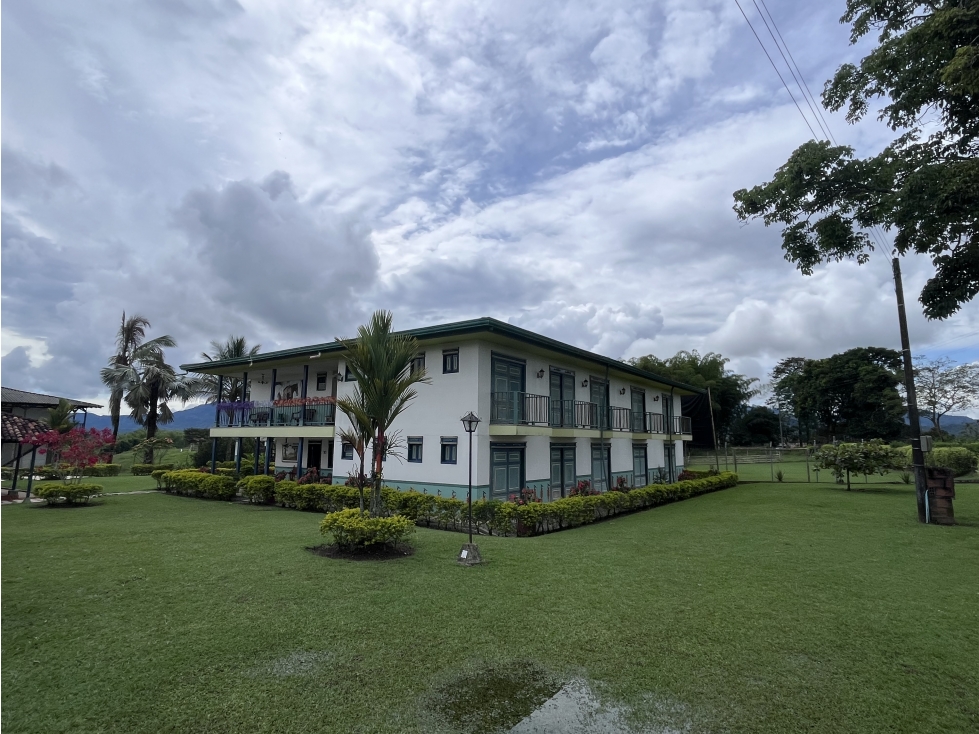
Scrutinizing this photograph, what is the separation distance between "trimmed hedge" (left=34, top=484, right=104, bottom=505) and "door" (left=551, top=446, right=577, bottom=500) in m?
14.0

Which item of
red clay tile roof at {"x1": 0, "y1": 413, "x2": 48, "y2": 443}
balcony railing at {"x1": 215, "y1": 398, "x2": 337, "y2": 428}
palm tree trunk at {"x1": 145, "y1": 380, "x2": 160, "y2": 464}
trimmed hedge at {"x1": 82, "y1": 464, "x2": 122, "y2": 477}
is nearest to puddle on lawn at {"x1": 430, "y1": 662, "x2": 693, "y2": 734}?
red clay tile roof at {"x1": 0, "y1": 413, "x2": 48, "y2": 443}

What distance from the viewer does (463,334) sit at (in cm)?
1395

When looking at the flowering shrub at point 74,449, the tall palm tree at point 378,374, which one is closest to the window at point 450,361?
the tall palm tree at point 378,374

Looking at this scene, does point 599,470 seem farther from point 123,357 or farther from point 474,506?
point 123,357

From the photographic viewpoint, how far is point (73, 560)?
813 centimetres

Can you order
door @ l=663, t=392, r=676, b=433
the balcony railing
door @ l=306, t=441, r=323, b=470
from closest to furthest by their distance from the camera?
the balcony railing → door @ l=306, t=441, r=323, b=470 → door @ l=663, t=392, r=676, b=433

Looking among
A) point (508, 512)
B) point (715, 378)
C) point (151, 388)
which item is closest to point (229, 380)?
point (151, 388)

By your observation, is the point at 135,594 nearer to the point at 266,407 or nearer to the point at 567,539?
the point at 567,539

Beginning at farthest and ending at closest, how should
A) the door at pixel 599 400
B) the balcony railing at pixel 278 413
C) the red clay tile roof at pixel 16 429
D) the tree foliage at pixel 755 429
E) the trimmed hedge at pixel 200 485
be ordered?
the tree foliage at pixel 755 429, the door at pixel 599 400, the trimmed hedge at pixel 200 485, the balcony railing at pixel 278 413, the red clay tile roof at pixel 16 429

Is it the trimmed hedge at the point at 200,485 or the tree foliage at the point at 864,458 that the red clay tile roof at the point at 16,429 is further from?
the tree foliage at the point at 864,458

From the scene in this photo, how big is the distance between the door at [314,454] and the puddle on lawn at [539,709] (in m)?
18.2

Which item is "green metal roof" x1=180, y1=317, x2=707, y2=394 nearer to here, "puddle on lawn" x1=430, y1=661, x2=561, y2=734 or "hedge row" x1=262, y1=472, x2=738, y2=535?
"hedge row" x1=262, y1=472, x2=738, y2=535

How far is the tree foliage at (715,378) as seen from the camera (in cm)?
5353

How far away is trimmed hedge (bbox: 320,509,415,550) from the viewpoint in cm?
866
